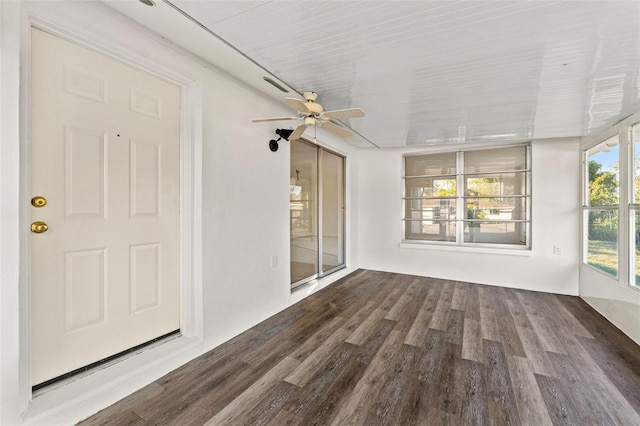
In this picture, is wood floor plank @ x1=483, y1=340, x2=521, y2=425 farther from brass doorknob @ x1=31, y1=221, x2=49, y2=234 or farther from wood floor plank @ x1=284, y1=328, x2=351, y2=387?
brass doorknob @ x1=31, y1=221, x2=49, y2=234

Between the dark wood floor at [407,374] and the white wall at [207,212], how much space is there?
161mm

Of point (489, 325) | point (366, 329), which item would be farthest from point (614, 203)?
point (366, 329)

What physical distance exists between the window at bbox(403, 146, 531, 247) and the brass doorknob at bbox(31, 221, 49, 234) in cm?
474

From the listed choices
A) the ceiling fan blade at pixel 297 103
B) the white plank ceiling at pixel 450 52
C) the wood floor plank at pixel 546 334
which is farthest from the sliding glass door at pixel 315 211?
the wood floor plank at pixel 546 334

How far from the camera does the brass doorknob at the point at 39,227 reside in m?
1.45

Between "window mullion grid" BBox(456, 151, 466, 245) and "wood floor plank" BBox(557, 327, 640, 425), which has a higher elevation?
"window mullion grid" BBox(456, 151, 466, 245)

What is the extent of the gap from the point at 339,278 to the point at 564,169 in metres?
3.73

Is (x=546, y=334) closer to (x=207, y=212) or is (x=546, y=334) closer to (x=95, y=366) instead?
(x=207, y=212)

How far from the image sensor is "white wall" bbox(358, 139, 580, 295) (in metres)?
3.92

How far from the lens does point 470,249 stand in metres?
4.49

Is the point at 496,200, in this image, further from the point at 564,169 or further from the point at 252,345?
the point at 252,345

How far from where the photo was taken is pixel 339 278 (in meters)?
4.61

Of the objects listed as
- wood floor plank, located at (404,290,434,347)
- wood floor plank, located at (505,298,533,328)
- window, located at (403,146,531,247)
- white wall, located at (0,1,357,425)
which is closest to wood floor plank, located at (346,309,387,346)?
wood floor plank, located at (404,290,434,347)

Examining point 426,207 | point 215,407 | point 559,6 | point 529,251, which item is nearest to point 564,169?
point 529,251
